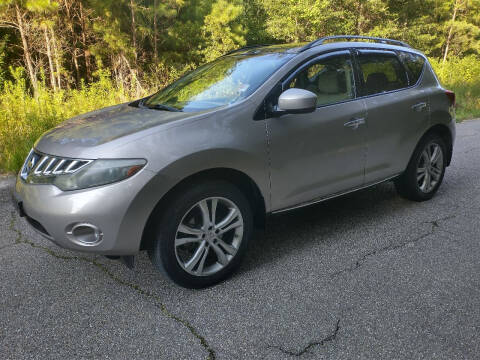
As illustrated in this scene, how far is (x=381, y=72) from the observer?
398cm

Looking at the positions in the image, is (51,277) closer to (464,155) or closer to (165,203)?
(165,203)

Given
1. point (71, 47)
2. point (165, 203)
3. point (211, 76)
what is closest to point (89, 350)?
point (165, 203)

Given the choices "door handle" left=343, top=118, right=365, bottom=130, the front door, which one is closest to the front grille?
the front door

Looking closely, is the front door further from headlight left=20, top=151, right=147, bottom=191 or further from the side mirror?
headlight left=20, top=151, right=147, bottom=191

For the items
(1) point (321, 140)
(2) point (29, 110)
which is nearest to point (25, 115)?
(2) point (29, 110)

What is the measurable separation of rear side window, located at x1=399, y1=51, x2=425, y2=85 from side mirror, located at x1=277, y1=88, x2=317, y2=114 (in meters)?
1.79

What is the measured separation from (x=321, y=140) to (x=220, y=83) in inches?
38.2

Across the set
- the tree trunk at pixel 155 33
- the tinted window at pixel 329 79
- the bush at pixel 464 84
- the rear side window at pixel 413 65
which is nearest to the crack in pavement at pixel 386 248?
the tinted window at pixel 329 79

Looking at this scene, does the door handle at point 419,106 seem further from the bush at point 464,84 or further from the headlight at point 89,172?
the bush at point 464,84

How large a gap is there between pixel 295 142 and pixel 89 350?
196 centimetres

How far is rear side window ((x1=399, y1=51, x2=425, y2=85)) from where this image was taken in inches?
168

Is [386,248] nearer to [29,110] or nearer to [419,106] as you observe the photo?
[419,106]

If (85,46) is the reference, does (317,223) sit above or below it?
below

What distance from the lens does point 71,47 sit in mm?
18453
